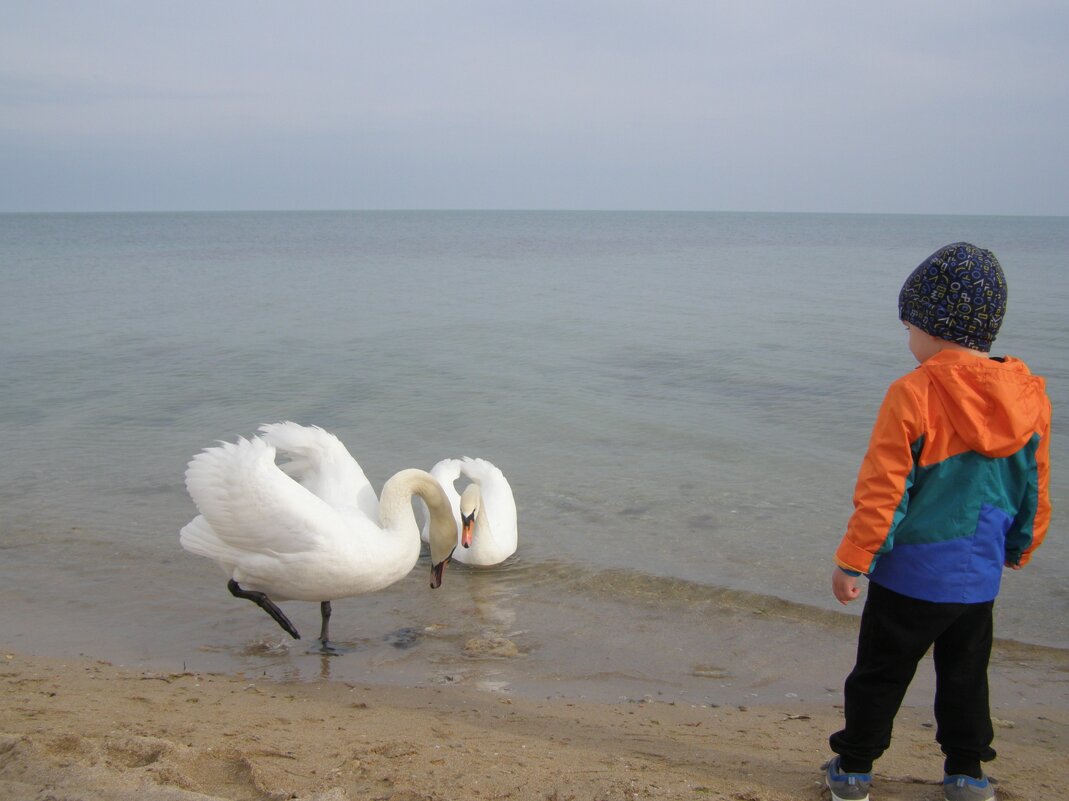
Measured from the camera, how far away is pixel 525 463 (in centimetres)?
903

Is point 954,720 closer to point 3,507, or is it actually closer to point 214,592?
point 214,592

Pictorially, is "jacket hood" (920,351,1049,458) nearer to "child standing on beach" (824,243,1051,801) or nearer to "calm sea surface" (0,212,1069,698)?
"child standing on beach" (824,243,1051,801)

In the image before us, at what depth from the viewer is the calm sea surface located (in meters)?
5.21

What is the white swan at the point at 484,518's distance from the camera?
21.1ft

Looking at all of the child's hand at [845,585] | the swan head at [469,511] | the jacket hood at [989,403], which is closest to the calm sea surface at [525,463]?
the swan head at [469,511]

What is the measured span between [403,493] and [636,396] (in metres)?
7.26

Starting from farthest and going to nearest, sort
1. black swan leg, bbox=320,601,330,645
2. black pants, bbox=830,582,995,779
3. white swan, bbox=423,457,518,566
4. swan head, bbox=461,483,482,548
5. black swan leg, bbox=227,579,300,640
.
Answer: white swan, bbox=423,457,518,566, swan head, bbox=461,483,482,548, black swan leg, bbox=320,601,330,645, black swan leg, bbox=227,579,300,640, black pants, bbox=830,582,995,779

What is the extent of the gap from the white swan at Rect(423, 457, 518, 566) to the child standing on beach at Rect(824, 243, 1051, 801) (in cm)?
351

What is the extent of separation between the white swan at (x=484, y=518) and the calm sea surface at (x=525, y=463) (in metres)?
0.15

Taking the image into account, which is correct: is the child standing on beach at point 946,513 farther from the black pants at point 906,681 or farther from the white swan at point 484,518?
the white swan at point 484,518

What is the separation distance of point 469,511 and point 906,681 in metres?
3.71

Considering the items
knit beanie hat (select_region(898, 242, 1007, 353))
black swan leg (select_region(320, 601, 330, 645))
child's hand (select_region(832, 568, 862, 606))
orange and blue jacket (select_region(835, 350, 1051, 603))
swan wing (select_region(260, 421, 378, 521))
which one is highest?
knit beanie hat (select_region(898, 242, 1007, 353))

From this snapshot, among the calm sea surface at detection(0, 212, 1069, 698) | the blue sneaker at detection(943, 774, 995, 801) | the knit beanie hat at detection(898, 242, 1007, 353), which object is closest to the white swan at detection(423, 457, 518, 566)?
the calm sea surface at detection(0, 212, 1069, 698)

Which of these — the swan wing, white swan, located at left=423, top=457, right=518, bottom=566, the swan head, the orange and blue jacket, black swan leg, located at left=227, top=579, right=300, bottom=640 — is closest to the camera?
the orange and blue jacket
